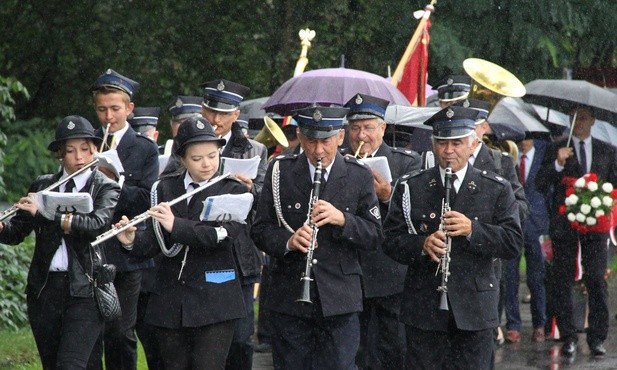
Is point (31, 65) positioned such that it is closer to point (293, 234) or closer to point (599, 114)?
point (599, 114)

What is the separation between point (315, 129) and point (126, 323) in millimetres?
2368

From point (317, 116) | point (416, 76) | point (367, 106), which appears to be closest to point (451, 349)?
point (317, 116)

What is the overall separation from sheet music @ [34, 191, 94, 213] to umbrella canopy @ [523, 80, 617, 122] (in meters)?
5.58

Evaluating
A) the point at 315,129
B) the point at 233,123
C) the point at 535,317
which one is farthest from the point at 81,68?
the point at 315,129

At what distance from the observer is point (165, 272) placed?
369 inches

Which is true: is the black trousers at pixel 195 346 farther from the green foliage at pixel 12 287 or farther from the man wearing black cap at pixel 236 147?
the green foliage at pixel 12 287

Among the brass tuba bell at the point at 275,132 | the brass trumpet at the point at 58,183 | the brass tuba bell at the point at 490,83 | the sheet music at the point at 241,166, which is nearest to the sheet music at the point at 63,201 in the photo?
the brass trumpet at the point at 58,183

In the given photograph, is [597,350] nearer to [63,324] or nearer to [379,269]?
[379,269]

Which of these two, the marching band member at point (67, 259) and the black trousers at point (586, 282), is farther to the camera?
the black trousers at point (586, 282)

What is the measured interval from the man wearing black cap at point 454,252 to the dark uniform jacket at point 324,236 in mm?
256

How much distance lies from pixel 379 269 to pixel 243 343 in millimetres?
1151

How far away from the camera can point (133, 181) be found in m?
10.9

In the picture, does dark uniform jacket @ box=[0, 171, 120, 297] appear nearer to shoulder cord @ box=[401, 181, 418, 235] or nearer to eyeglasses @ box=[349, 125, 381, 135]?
shoulder cord @ box=[401, 181, 418, 235]

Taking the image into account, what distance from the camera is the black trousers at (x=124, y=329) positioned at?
10883 millimetres
